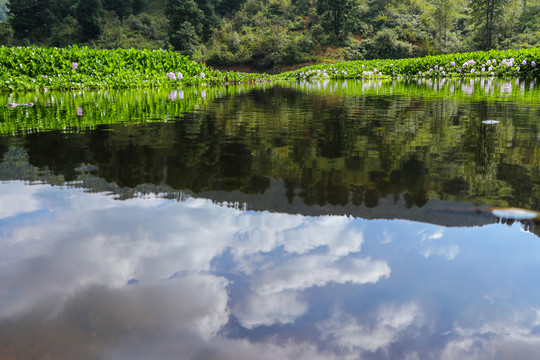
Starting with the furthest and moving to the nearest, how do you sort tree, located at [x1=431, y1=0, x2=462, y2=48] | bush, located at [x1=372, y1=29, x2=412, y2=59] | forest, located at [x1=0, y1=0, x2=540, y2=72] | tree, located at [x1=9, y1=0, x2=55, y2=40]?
tree, located at [x1=9, y1=0, x2=55, y2=40]
tree, located at [x1=431, y1=0, x2=462, y2=48]
forest, located at [x1=0, y1=0, x2=540, y2=72]
bush, located at [x1=372, y1=29, x2=412, y2=59]

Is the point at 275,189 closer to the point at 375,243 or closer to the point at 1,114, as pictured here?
the point at 375,243

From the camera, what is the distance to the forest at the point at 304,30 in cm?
3253

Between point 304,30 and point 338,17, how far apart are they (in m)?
3.89

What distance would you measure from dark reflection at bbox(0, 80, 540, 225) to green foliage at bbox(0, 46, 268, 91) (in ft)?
27.6

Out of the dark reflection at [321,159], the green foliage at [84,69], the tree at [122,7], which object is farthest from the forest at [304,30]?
the dark reflection at [321,159]

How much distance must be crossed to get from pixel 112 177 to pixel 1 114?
4197 millimetres

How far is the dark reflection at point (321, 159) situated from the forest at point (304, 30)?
28.8 m

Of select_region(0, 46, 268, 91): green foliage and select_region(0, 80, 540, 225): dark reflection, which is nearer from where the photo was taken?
select_region(0, 80, 540, 225): dark reflection

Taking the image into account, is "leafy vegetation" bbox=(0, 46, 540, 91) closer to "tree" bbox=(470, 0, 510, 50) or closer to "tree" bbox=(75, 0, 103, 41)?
"tree" bbox=(470, 0, 510, 50)

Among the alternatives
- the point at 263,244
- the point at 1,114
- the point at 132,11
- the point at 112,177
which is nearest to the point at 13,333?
the point at 263,244

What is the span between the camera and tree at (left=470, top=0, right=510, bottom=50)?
34.3 meters

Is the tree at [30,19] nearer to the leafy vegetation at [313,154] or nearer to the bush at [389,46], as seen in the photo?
the bush at [389,46]

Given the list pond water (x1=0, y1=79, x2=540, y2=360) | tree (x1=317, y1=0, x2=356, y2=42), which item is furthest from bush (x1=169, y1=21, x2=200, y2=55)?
pond water (x1=0, y1=79, x2=540, y2=360)

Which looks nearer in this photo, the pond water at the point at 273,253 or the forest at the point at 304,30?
the pond water at the point at 273,253
